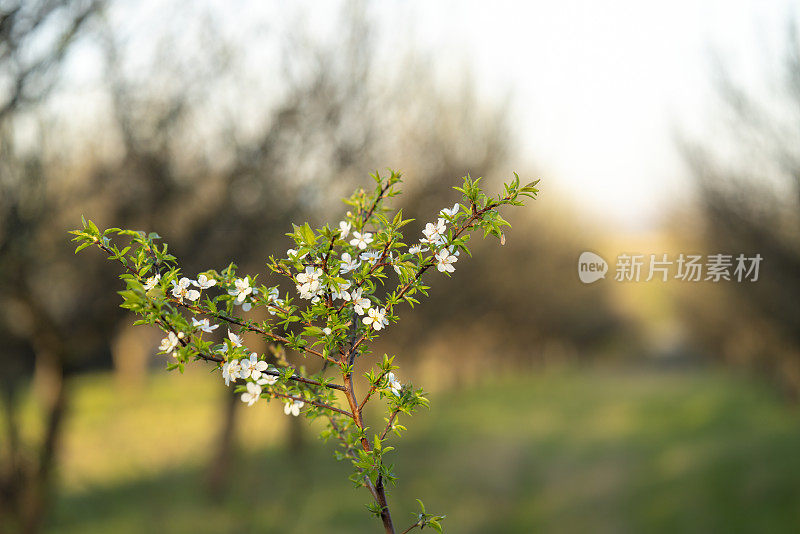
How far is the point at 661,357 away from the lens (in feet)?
201

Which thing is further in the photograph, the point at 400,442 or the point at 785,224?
the point at 400,442

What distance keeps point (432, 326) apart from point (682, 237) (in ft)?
26.4

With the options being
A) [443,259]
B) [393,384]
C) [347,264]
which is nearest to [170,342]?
[347,264]

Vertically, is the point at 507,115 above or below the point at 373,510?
above

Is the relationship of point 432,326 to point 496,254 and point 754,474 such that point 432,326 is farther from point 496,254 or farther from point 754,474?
point 754,474

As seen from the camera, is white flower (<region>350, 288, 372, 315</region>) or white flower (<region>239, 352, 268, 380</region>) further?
white flower (<region>350, 288, 372, 315</region>)

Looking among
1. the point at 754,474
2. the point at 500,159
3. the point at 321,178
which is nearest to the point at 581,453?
the point at 754,474

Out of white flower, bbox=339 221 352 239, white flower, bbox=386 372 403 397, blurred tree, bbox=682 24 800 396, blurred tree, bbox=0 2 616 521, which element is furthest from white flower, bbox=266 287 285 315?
blurred tree, bbox=682 24 800 396

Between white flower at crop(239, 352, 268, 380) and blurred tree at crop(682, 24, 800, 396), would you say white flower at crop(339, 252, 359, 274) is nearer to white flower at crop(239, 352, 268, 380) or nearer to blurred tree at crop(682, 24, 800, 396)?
white flower at crop(239, 352, 268, 380)

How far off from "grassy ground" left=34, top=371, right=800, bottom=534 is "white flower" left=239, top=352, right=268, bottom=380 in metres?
8.64

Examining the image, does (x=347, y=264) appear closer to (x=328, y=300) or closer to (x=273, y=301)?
(x=328, y=300)

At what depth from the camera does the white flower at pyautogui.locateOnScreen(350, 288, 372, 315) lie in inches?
82.0

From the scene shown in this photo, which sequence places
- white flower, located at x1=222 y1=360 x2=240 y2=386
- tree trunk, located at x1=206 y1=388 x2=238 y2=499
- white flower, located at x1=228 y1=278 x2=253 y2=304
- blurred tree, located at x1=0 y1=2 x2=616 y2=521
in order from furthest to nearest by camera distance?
tree trunk, located at x1=206 y1=388 x2=238 y2=499, blurred tree, located at x1=0 y1=2 x2=616 y2=521, white flower, located at x1=228 y1=278 x2=253 y2=304, white flower, located at x1=222 y1=360 x2=240 y2=386

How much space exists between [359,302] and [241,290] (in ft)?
1.28
